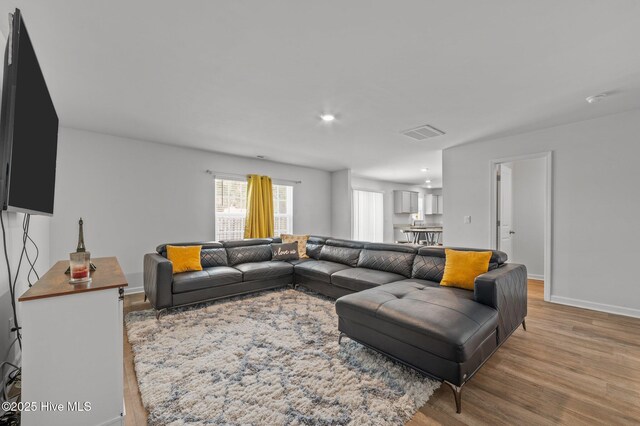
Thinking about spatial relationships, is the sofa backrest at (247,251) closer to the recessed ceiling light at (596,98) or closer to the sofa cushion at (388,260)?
the sofa cushion at (388,260)

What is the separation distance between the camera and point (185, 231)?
470 centimetres

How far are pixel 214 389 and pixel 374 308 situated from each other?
1.28 metres

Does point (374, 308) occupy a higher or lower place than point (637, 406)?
higher

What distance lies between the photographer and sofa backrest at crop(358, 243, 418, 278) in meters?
3.40

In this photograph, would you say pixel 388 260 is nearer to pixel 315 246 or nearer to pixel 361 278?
pixel 361 278

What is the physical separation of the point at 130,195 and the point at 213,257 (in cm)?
164

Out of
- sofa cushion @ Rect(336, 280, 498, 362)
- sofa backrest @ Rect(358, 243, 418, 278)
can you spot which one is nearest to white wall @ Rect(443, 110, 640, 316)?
sofa backrest @ Rect(358, 243, 418, 278)

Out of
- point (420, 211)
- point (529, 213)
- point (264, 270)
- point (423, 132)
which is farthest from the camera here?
point (420, 211)

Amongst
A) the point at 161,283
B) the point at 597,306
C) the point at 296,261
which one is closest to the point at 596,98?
the point at 597,306

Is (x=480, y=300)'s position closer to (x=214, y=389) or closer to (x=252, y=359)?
(x=252, y=359)

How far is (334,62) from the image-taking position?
214cm

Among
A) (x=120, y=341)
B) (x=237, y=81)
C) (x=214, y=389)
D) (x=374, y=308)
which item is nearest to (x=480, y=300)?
(x=374, y=308)

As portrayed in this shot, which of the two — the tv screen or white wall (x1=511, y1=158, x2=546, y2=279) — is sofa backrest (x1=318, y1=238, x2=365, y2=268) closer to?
the tv screen

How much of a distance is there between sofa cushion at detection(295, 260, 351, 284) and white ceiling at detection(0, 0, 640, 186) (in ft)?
6.62
